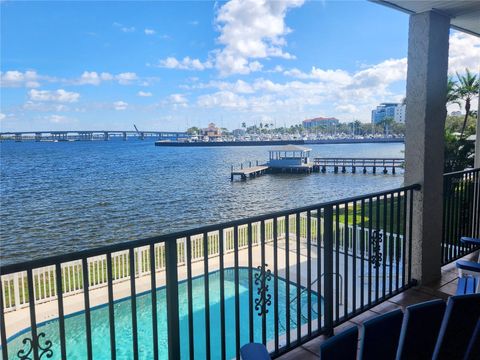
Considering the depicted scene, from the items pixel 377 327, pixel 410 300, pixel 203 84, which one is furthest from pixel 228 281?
pixel 203 84

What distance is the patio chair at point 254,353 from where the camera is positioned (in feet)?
3.82

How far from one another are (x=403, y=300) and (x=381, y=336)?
2256 mm

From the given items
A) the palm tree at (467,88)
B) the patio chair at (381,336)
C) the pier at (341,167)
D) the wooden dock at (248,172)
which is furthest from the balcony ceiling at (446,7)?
the pier at (341,167)

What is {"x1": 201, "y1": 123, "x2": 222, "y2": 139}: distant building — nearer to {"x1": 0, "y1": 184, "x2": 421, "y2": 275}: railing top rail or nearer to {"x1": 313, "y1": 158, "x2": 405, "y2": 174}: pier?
{"x1": 313, "y1": 158, "x2": 405, "y2": 174}: pier

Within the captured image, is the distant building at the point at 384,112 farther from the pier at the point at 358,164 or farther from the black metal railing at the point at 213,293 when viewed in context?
the black metal railing at the point at 213,293

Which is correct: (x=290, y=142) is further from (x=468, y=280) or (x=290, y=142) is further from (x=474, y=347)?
(x=474, y=347)

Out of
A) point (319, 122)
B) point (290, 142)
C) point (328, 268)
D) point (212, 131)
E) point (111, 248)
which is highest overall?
point (319, 122)

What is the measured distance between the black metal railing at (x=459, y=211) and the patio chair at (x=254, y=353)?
115 inches

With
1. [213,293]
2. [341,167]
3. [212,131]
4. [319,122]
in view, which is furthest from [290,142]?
[213,293]

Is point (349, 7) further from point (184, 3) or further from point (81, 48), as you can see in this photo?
point (81, 48)

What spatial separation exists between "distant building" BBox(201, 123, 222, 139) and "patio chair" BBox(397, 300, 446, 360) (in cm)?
10969

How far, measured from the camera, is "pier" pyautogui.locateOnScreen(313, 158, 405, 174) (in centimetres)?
4269

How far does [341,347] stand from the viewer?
0.92 metres

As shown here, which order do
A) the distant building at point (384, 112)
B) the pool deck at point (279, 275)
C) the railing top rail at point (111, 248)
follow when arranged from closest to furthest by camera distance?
the railing top rail at point (111, 248), the pool deck at point (279, 275), the distant building at point (384, 112)
